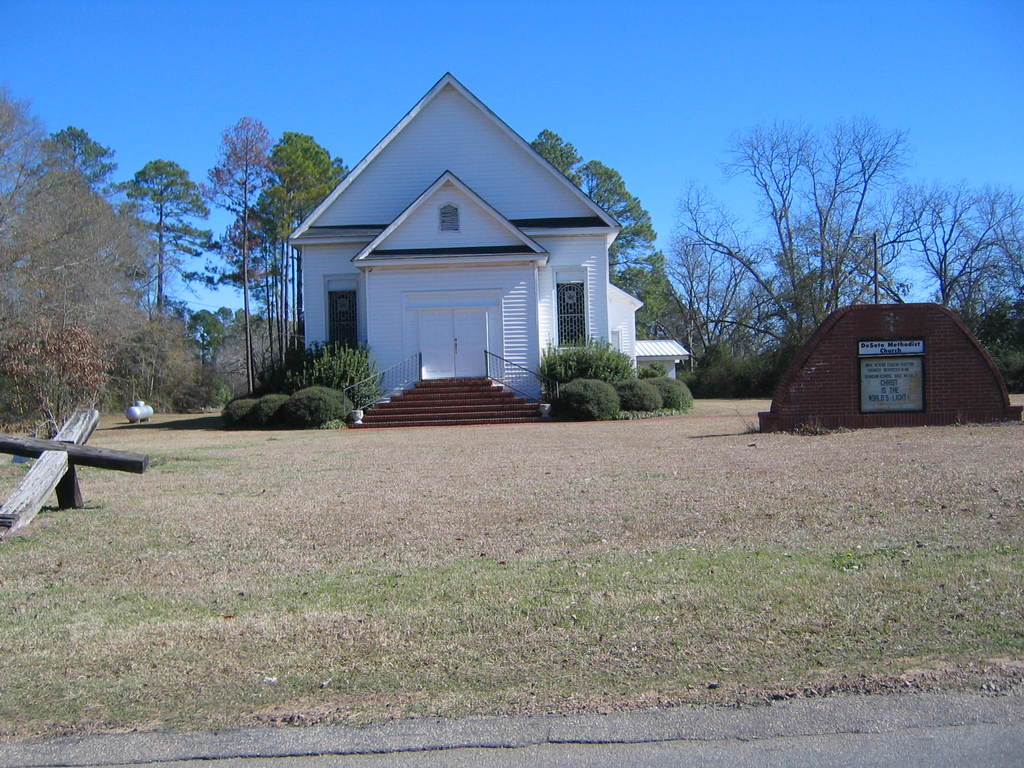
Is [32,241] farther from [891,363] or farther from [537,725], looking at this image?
[537,725]

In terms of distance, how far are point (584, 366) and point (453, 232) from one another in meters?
5.61

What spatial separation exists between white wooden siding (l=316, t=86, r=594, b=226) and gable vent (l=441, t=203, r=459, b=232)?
7.61ft

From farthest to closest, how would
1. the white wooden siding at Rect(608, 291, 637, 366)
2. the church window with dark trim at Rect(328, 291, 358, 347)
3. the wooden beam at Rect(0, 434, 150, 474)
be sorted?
the white wooden siding at Rect(608, 291, 637, 366), the church window with dark trim at Rect(328, 291, 358, 347), the wooden beam at Rect(0, 434, 150, 474)

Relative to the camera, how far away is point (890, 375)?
54.3ft

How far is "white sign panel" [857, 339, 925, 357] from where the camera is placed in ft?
54.2

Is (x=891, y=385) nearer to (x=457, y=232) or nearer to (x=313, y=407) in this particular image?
(x=313, y=407)

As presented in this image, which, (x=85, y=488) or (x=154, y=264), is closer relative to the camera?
(x=85, y=488)

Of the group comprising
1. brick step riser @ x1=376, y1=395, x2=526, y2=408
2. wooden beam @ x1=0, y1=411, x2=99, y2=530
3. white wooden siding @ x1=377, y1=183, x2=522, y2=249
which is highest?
white wooden siding @ x1=377, y1=183, x2=522, y2=249

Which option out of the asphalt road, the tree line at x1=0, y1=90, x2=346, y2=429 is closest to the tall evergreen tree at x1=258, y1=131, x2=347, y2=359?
the tree line at x1=0, y1=90, x2=346, y2=429

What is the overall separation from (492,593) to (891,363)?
1278 centimetres

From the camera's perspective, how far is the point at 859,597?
5758mm

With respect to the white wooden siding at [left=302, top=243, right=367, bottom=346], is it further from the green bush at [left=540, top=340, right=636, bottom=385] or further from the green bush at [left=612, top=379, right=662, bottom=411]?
the green bush at [left=612, top=379, right=662, bottom=411]

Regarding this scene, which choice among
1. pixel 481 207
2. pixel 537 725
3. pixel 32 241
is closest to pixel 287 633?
pixel 537 725

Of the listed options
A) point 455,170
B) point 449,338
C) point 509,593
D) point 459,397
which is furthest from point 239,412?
point 509,593
